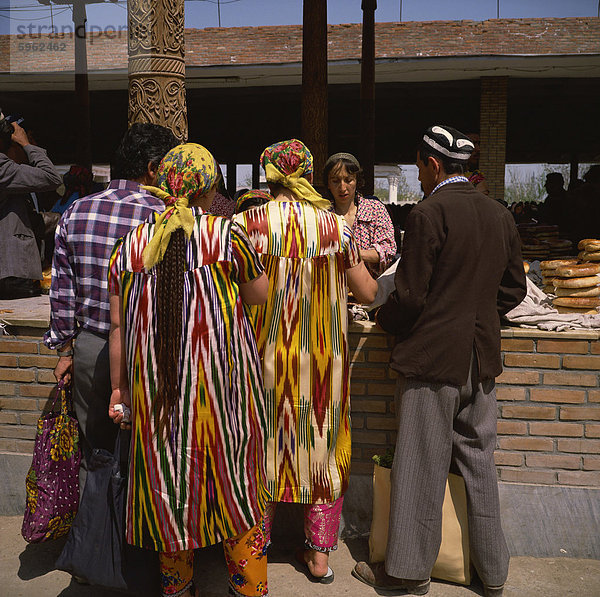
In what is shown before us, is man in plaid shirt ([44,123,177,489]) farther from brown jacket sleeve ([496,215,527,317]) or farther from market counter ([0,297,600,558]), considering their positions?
brown jacket sleeve ([496,215,527,317])

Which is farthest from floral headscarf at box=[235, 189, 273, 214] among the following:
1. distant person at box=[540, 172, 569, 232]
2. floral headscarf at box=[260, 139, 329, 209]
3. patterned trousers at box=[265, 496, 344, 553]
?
distant person at box=[540, 172, 569, 232]

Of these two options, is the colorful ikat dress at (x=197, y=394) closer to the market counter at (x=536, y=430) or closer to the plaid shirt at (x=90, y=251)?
the plaid shirt at (x=90, y=251)

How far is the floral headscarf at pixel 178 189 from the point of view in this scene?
2.23m

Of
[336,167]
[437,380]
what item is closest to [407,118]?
[336,167]

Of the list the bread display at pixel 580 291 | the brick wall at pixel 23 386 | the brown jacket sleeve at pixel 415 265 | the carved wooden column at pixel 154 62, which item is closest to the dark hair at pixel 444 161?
the brown jacket sleeve at pixel 415 265

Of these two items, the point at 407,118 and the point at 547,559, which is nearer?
the point at 547,559

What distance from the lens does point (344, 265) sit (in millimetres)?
2725

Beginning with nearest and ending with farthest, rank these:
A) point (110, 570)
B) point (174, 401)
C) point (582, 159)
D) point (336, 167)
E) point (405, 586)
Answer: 1. point (174, 401)
2. point (110, 570)
3. point (405, 586)
4. point (336, 167)
5. point (582, 159)

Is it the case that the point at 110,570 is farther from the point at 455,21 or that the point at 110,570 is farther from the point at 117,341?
the point at 455,21

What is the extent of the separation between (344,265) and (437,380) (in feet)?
1.93

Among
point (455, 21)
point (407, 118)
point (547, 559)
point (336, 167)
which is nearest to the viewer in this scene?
point (547, 559)

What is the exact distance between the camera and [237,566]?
8.25 ft

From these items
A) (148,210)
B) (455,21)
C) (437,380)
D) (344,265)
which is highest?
(455,21)

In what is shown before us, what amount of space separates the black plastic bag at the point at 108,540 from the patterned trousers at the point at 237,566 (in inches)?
4.2
